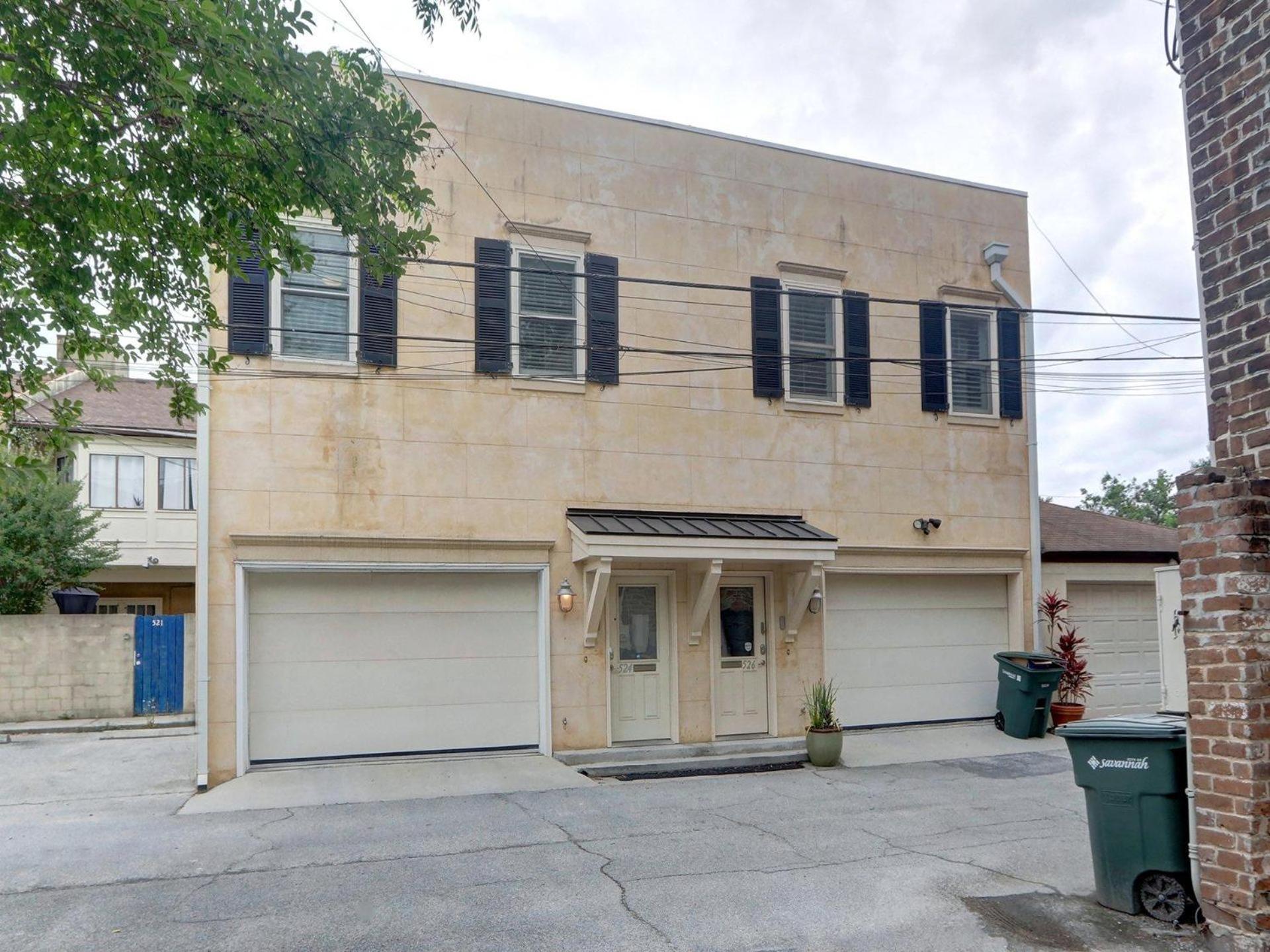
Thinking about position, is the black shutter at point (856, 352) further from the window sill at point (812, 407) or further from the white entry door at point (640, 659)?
the white entry door at point (640, 659)

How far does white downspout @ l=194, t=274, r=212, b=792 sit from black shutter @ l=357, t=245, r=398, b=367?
59.5 inches

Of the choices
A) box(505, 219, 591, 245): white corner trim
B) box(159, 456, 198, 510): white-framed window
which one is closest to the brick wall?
box(505, 219, 591, 245): white corner trim

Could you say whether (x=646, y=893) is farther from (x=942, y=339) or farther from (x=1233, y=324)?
(x=942, y=339)

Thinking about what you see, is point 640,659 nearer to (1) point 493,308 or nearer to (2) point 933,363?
(1) point 493,308

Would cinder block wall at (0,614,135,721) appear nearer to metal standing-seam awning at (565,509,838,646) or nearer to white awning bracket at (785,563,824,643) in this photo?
metal standing-seam awning at (565,509,838,646)

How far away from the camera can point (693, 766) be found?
404 inches

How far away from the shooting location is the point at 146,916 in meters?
5.68

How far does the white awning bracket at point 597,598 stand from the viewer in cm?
1012

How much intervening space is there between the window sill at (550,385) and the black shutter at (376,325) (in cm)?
137

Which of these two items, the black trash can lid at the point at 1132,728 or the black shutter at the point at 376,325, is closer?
the black trash can lid at the point at 1132,728

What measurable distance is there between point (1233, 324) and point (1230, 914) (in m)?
3.06

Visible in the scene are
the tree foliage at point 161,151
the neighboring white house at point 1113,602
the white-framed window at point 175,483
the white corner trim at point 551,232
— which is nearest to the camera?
the tree foliage at point 161,151

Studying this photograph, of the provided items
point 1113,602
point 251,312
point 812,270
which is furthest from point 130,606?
Answer: point 1113,602

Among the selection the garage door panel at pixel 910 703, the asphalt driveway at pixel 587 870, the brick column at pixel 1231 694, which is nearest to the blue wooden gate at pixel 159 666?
the asphalt driveway at pixel 587 870
